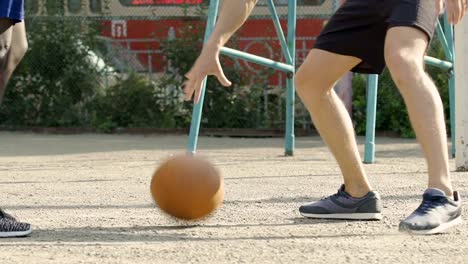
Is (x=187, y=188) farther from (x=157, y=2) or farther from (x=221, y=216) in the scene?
(x=157, y=2)

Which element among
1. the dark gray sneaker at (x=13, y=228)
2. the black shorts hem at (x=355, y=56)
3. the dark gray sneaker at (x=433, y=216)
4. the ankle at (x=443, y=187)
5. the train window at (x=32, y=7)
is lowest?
the dark gray sneaker at (x=13, y=228)

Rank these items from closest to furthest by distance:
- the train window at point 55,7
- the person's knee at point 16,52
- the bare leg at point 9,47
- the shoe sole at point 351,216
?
1. the bare leg at point 9,47
2. the person's knee at point 16,52
3. the shoe sole at point 351,216
4. the train window at point 55,7

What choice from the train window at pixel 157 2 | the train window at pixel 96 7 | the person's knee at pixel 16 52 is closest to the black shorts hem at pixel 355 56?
the person's knee at pixel 16 52

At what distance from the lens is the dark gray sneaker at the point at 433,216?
5.25 metres

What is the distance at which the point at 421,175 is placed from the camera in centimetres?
852

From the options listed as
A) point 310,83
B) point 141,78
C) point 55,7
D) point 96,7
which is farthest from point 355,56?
point 96,7

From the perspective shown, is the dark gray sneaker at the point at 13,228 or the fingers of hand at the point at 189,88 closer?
the fingers of hand at the point at 189,88

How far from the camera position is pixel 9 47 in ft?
18.6

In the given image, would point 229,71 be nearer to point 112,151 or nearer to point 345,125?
point 112,151

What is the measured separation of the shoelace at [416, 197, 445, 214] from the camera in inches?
209

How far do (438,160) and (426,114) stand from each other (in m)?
0.22

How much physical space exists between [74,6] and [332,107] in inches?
374

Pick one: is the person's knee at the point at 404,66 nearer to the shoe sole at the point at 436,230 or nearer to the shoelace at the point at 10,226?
the shoe sole at the point at 436,230

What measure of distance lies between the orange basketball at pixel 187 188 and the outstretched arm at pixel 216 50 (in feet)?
1.26
